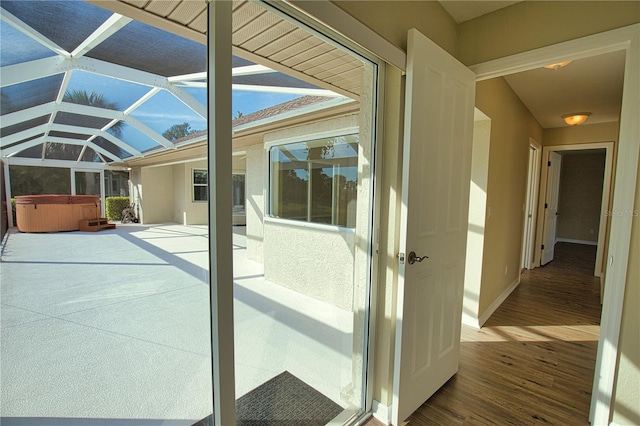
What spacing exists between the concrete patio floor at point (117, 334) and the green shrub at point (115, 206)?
0.25 ft

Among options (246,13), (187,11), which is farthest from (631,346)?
(187,11)

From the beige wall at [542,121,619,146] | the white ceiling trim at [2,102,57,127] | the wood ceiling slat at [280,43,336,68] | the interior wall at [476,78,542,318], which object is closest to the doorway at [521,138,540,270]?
the beige wall at [542,121,619,146]

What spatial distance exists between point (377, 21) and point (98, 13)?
125 cm

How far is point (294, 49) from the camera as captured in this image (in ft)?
5.59

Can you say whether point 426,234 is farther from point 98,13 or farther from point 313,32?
point 98,13

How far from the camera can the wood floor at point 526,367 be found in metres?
1.95

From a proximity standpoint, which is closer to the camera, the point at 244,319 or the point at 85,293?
the point at 85,293

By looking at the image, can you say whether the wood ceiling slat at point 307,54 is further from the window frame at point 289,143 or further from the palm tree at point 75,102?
the window frame at point 289,143

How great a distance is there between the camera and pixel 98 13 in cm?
110

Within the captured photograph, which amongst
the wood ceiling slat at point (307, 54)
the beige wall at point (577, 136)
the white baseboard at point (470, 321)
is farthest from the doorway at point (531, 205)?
Result: the wood ceiling slat at point (307, 54)

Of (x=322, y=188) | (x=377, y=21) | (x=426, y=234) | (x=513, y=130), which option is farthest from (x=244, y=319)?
(x=513, y=130)

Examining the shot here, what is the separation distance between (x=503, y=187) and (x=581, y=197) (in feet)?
22.1

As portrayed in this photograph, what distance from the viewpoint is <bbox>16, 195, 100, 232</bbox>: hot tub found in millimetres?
1011

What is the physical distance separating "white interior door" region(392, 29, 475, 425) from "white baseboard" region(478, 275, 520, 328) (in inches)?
47.6
